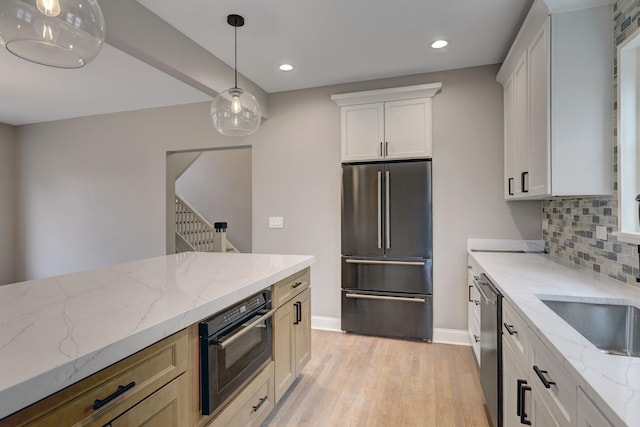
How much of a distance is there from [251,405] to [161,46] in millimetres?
2511

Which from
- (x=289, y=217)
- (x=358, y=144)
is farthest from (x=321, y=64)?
(x=289, y=217)

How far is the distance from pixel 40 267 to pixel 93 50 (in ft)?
17.9

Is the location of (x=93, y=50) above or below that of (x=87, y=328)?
above

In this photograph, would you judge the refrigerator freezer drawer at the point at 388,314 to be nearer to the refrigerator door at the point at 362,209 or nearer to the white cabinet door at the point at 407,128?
the refrigerator door at the point at 362,209

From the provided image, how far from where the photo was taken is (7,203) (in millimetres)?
5359

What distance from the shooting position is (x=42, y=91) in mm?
3936

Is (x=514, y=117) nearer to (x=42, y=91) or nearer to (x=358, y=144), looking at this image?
(x=358, y=144)

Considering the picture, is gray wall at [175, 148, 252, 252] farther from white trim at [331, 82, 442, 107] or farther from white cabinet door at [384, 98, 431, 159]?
white cabinet door at [384, 98, 431, 159]

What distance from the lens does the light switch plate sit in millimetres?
3955

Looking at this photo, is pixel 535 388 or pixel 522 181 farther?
pixel 522 181

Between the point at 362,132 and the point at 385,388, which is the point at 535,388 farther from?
the point at 362,132

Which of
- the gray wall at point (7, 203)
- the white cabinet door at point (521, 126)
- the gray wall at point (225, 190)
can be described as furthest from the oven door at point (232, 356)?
the gray wall at point (7, 203)

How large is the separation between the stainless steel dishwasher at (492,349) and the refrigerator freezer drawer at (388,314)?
3.72 ft

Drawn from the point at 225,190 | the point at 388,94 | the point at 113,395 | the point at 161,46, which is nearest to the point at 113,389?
the point at 113,395
